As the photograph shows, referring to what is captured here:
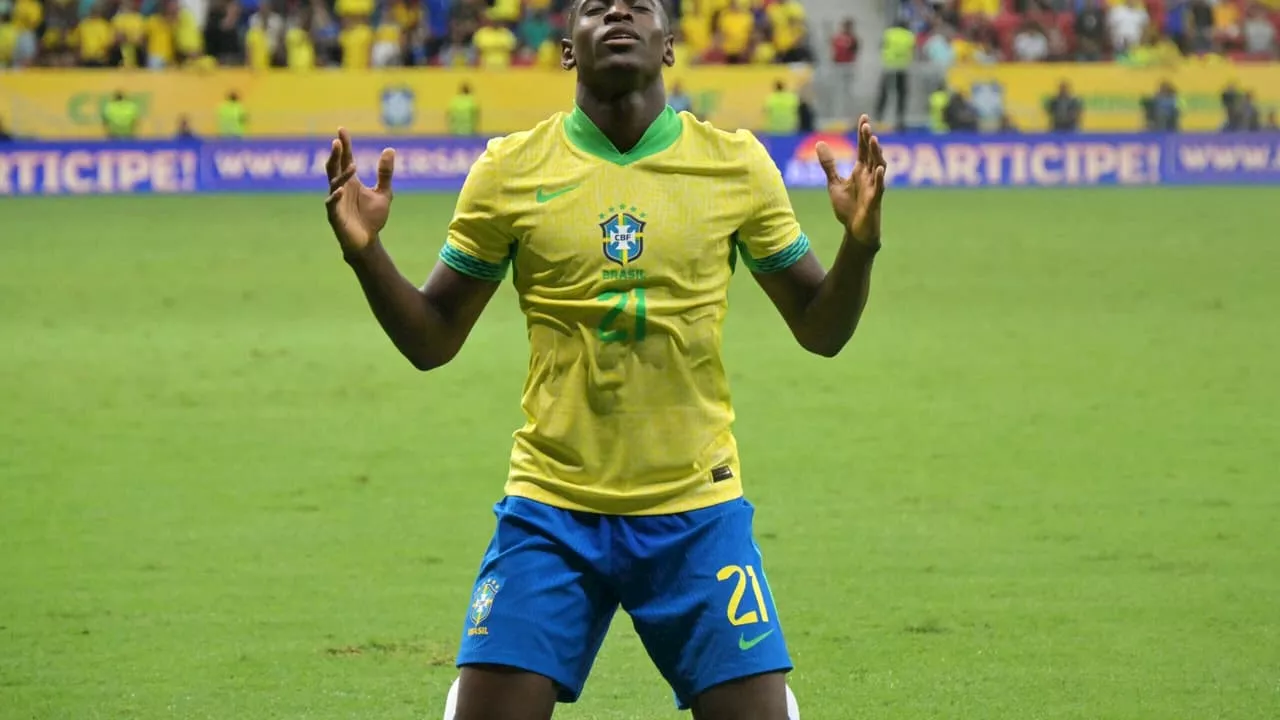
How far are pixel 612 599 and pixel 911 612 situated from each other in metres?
3.60

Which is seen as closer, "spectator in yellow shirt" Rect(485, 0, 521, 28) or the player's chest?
the player's chest

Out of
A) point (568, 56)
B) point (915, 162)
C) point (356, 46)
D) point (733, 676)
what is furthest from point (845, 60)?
point (733, 676)

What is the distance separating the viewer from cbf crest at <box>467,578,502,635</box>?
4.03 meters

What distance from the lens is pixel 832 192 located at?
4199 millimetres

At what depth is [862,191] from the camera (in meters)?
4.16

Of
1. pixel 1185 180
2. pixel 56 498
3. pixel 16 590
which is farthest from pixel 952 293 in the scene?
pixel 1185 180

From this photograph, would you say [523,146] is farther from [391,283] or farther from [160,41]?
[160,41]

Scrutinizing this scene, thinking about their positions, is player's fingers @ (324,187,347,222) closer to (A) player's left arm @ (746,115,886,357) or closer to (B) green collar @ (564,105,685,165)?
(B) green collar @ (564,105,685,165)

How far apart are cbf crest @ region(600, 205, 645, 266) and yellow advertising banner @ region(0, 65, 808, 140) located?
25338 mm

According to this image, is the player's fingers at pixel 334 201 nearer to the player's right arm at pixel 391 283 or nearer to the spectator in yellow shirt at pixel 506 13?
the player's right arm at pixel 391 283

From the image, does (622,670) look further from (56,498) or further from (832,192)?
(56,498)

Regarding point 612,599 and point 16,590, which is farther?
point 16,590

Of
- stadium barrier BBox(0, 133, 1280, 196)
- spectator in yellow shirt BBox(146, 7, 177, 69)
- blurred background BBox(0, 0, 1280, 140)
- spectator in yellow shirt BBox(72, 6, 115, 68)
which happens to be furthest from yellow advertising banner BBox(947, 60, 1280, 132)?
spectator in yellow shirt BBox(72, 6, 115, 68)

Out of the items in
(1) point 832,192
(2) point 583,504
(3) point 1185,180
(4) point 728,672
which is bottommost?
(3) point 1185,180
